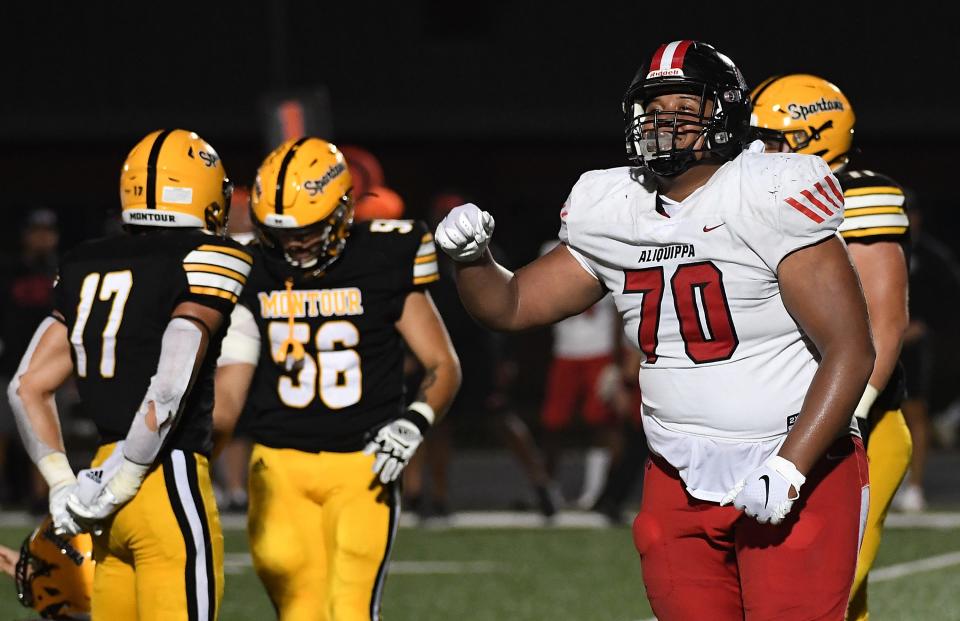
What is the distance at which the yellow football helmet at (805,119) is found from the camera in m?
4.55

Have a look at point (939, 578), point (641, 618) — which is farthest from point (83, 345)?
point (939, 578)

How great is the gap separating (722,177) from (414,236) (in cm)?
146

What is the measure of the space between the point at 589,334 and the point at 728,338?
22.1 ft

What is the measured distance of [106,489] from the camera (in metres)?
3.81

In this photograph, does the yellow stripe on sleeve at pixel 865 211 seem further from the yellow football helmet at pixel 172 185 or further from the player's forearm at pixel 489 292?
the yellow football helmet at pixel 172 185

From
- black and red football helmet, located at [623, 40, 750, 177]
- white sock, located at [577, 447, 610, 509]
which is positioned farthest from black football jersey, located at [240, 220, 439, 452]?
white sock, located at [577, 447, 610, 509]

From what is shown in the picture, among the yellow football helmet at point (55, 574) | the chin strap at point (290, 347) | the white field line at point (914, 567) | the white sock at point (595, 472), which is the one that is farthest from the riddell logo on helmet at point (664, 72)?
the white sock at point (595, 472)

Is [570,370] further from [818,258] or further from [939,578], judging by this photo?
[818,258]

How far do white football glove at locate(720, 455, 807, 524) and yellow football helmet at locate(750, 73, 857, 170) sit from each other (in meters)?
1.53

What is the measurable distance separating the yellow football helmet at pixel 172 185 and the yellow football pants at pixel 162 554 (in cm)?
61

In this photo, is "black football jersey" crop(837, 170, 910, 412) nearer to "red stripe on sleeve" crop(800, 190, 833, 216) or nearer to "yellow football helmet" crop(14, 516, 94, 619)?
"red stripe on sleeve" crop(800, 190, 833, 216)

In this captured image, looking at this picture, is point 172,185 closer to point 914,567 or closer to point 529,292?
point 529,292

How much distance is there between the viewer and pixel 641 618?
6555 millimetres

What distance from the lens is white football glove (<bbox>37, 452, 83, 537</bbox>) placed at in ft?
12.8
